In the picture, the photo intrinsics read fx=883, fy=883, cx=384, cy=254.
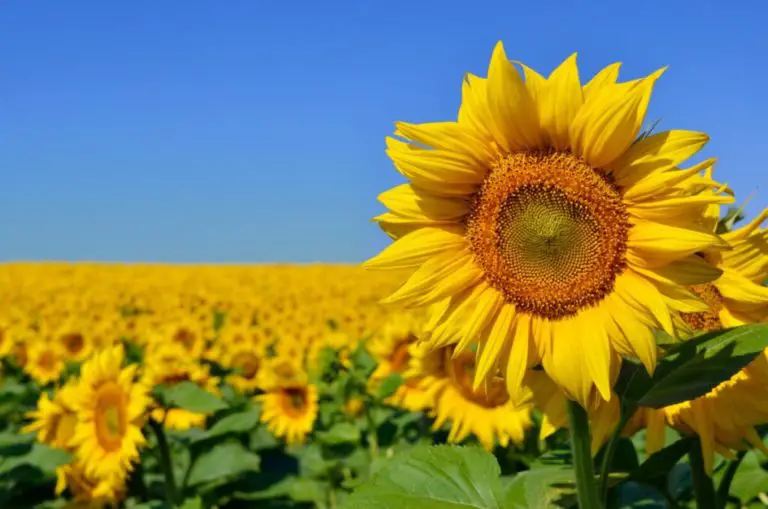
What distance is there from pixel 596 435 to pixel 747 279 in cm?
60

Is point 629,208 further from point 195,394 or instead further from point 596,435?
point 195,394

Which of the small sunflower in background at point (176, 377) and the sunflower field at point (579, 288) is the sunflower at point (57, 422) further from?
the sunflower field at point (579, 288)

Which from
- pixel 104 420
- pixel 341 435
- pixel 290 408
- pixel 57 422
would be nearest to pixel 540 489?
pixel 104 420

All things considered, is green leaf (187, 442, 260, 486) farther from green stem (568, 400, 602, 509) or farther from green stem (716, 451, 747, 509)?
green stem (568, 400, 602, 509)

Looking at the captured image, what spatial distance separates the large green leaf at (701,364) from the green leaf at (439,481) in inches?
20.8

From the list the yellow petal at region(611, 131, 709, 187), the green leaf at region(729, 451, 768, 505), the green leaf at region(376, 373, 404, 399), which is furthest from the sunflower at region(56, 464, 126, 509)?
the yellow petal at region(611, 131, 709, 187)

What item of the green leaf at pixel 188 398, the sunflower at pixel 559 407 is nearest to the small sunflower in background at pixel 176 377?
the green leaf at pixel 188 398

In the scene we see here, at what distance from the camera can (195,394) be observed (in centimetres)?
466

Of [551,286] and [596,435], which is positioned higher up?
[551,286]

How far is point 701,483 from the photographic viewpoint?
2.68m

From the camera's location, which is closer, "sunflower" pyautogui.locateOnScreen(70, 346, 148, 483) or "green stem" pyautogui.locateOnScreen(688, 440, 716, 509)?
"green stem" pyautogui.locateOnScreen(688, 440, 716, 509)

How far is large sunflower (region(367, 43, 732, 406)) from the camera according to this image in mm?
2039

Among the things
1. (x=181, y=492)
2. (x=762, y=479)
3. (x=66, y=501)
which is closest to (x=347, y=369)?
(x=181, y=492)

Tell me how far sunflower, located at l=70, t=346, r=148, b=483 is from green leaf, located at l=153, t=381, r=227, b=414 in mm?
120
